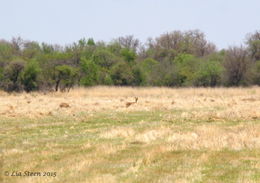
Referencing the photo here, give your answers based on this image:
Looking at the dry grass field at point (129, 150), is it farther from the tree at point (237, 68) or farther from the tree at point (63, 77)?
the tree at point (237, 68)

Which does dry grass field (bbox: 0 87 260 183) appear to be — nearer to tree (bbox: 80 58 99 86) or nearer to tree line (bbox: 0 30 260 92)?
tree line (bbox: 0 30 260 92)

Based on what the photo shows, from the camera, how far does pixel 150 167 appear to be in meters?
9.27

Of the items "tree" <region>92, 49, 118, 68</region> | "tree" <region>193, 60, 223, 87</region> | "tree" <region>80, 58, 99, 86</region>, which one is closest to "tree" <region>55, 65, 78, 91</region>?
"tree" <region>80, 58, 99, 86</region>

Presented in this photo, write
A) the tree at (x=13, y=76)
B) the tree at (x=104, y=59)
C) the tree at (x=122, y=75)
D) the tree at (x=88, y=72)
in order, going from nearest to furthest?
1. the tree at (x=13, y=76)
2. the tree at (x=88, y=72)
3. the tree at (x=122, y=75)
4. the tree at (x=104, y=59)

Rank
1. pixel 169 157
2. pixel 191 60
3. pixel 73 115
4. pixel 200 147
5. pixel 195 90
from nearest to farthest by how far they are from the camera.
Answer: pixel 169 157
pixel 200 147
pixel 73 115
pixel 195 90
pixel 191 60

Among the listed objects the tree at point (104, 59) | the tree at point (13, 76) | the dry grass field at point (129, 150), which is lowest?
the dry grass field at point (129, 150)

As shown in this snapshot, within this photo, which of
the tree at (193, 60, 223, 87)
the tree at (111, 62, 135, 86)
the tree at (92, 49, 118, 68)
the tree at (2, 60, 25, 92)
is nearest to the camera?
the tree at (2, 60, 25, 92)

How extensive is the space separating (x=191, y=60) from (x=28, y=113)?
4536 cm

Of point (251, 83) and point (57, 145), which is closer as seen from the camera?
point (57, 145)

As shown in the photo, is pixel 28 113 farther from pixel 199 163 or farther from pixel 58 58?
pixel 58 58

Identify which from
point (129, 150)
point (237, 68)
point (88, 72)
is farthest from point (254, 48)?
point (129, 150)

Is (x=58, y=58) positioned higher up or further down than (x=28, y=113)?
higher up

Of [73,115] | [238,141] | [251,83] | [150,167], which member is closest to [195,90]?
[251,83]

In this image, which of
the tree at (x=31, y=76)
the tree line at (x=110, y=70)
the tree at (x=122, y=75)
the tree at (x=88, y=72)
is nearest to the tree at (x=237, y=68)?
the tree line at (x=110, y=70)
